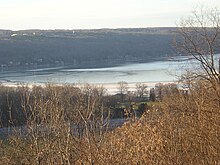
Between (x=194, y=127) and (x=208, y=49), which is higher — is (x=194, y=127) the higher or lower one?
the lower one

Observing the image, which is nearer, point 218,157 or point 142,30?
point 218,157

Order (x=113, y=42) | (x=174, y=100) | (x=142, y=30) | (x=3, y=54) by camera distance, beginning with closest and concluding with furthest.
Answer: (x=174, y=100)
(x=3, y=54)
(x=113, y=42)
(x=142, y=30)

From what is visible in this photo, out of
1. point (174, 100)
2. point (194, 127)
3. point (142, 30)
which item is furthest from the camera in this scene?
point (142, 30)

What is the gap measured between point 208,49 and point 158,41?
49.8 m

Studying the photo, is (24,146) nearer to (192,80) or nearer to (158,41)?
(192,80)

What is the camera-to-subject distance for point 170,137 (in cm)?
571

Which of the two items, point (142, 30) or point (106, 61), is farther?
point (142, 30)

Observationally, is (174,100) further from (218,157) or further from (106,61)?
(106,61)

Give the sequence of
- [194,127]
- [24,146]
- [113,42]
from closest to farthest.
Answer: [194,127], [24,146], [113,42]

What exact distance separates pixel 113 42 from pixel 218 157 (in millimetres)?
66540

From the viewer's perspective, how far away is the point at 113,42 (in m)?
71.6

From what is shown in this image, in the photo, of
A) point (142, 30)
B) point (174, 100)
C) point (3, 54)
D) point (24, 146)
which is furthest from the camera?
point (142, 30)

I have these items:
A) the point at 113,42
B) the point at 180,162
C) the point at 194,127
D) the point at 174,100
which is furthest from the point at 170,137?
the point at 113,42

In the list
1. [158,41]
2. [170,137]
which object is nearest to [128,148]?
[170,137]
